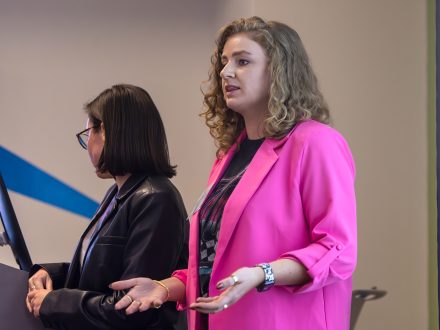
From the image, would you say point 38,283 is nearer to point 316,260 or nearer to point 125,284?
point 125,284

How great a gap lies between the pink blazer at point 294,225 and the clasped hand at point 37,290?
681mm

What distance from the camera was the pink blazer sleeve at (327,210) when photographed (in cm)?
129

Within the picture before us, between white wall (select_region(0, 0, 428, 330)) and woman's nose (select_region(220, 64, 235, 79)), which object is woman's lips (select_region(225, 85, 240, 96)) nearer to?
woman's nose (select_region(220, 64, 235, 79))

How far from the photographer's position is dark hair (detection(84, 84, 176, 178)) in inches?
79.5

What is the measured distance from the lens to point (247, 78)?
1.54 metres

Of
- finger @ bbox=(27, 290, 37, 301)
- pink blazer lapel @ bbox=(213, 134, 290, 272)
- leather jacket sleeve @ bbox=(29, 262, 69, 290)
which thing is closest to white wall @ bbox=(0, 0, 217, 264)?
leather jacket sleeve @ bbox=(29, 262, 69, 290)

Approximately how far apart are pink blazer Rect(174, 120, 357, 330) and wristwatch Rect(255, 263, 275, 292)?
6cm

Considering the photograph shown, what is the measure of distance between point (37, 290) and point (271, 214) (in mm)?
903

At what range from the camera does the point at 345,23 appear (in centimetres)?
268

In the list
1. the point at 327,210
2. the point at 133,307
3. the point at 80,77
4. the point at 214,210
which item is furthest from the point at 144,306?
the point at 80,77

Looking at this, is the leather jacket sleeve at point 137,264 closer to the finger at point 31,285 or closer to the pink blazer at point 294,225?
the finger at point 31,285

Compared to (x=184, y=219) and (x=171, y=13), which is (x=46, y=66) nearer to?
(x=171, y=13)

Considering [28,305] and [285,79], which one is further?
[28,305]

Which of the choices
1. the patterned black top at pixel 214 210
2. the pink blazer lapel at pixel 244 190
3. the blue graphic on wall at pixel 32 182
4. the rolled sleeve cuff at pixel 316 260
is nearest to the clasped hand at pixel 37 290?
the patterned black top at pixel 214 210
